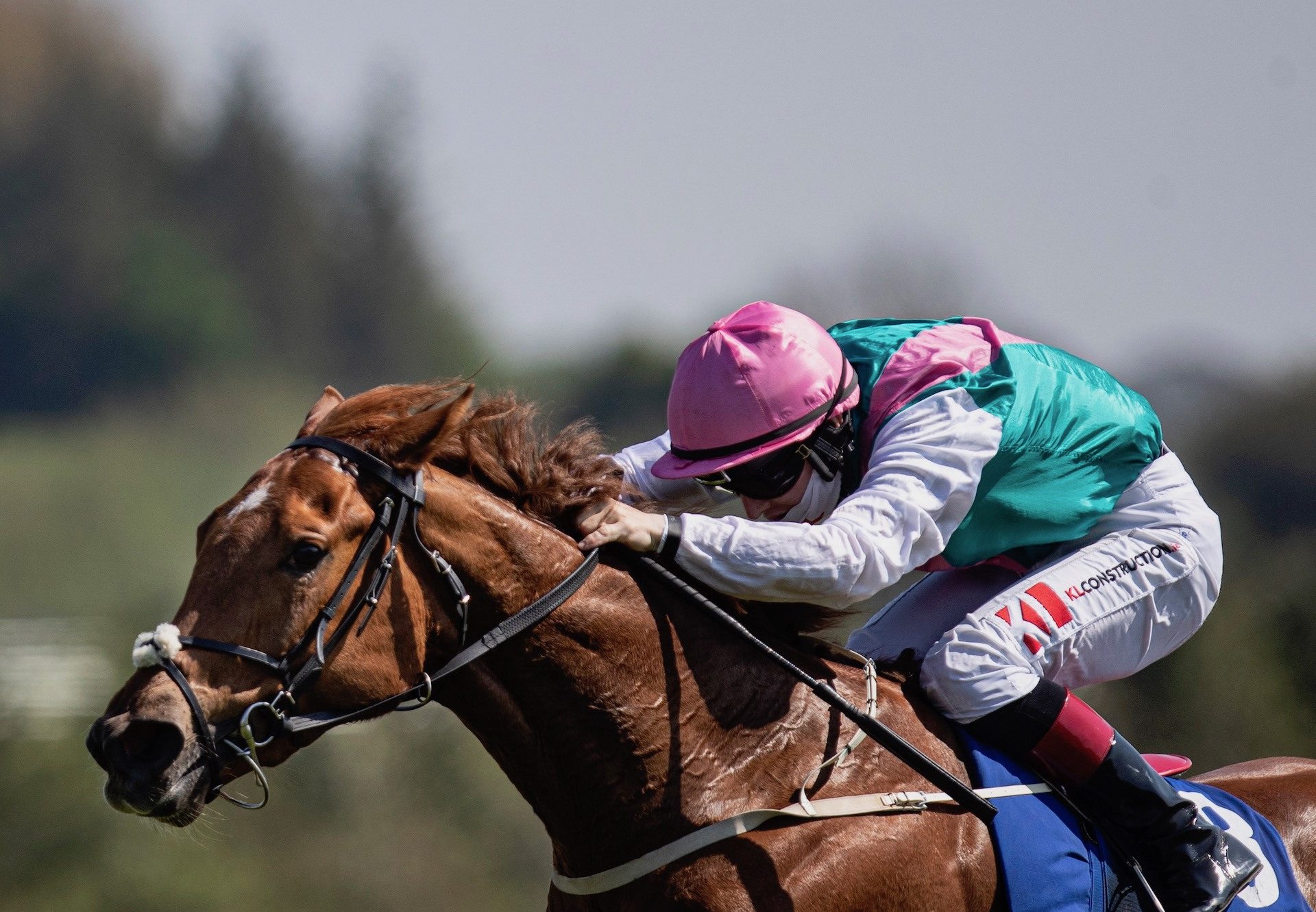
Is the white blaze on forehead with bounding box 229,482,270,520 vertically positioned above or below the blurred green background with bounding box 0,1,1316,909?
above

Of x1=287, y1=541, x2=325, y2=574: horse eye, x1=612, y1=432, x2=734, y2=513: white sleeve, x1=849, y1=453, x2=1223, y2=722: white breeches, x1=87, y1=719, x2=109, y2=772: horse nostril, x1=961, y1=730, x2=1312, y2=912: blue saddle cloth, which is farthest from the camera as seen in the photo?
x1=612, y1=432, x2=734, y2=513: white sleeve

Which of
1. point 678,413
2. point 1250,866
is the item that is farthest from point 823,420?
point 1250,866

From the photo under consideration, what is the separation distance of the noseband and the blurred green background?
0.28 m

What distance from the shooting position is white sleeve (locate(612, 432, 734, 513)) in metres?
3.90

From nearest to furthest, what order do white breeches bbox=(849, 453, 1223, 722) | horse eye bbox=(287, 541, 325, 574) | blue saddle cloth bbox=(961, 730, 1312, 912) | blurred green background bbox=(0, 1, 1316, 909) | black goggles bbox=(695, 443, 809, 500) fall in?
1. horse eye bbox=(287, 541, 325, 574)
2. blue saddle cloth bbox=(961, 730, 1312, 912)
3. white breeches bbox=(849, 453, 1223, 722)
4. black goggles bbox=(695, 443, 809, 500)
5. blurred green background bbox=(0, 1, 1316, 909)

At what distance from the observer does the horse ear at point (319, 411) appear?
3.22 meters

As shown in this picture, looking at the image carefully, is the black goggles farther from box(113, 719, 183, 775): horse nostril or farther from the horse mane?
box(113, 719, 183, 775): horse nostril

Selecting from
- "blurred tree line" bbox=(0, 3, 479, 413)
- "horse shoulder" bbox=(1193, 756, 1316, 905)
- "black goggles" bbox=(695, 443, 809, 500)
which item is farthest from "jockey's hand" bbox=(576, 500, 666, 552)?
"blurred tree line" bbox=(0, 3, 479, 413)

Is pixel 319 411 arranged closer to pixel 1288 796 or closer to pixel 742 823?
pixel 742 823

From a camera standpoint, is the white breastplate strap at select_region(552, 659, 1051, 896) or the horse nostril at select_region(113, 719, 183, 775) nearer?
the horse nostril at select_region(113, 719, 183, 775)

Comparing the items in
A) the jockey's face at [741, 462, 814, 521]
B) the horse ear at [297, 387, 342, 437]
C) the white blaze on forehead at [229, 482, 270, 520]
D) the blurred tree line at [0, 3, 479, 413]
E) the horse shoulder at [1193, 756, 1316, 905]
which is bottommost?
the blurred tree line at [0, 3, 479, 413]

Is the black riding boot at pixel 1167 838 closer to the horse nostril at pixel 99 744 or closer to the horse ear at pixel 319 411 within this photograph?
the horse ear at pixel 319 411

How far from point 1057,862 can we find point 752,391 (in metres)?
1.19

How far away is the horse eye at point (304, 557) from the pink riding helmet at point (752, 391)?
93cm
